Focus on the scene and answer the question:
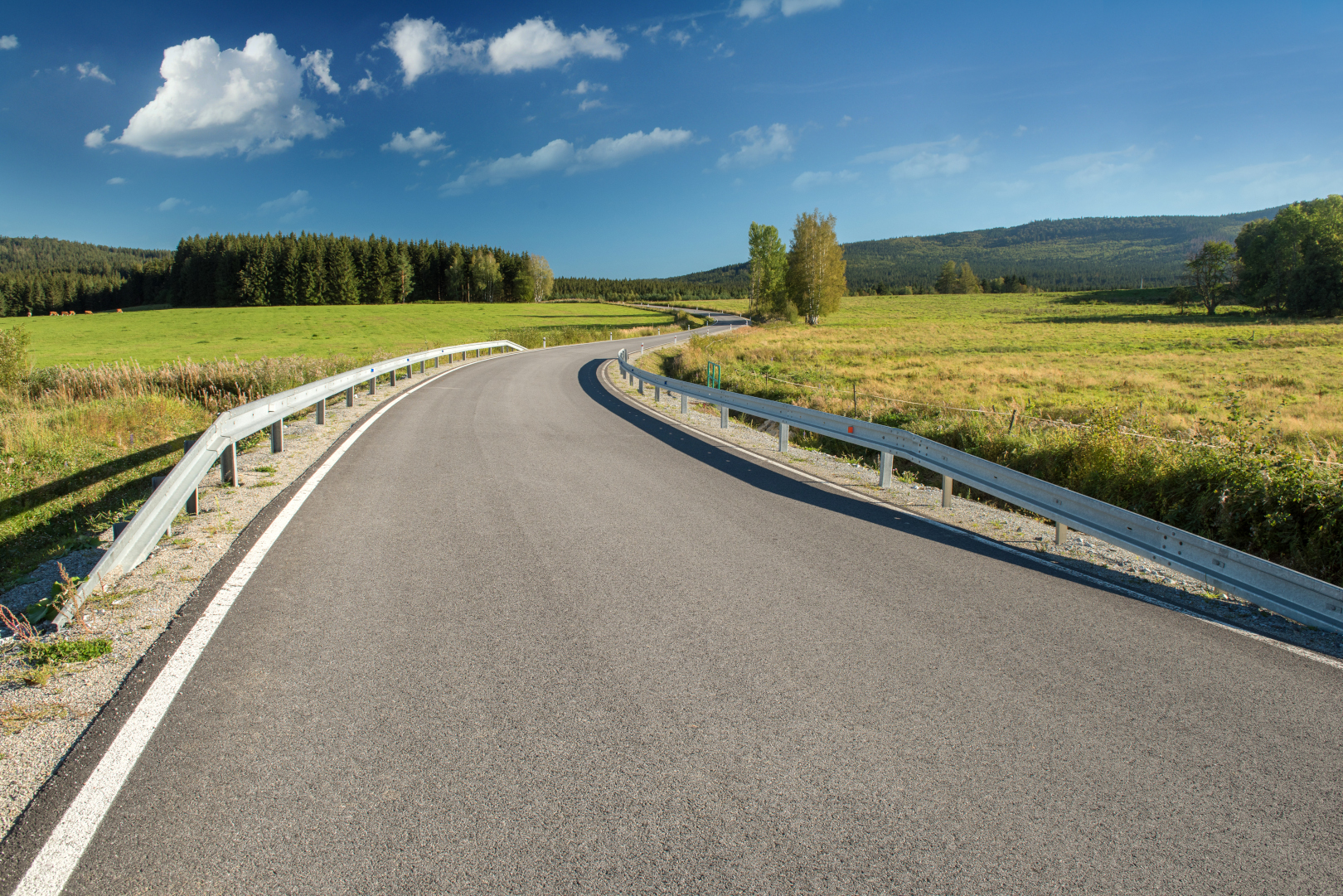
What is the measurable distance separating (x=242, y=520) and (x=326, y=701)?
3.88m

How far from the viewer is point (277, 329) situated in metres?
61.5

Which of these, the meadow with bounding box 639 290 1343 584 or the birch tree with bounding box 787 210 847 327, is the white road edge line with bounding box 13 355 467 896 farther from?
the birch tree with bounding box 787 210 847 327

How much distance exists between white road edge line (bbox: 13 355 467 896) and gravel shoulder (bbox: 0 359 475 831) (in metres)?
0.18

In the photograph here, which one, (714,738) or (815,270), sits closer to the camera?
(714,738)

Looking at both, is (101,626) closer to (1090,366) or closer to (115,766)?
(115,766)

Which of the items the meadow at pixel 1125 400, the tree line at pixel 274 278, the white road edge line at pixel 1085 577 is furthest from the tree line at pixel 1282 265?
the tree line at pixel 274 278

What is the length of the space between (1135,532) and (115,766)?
654 cm

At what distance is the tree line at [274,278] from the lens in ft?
308

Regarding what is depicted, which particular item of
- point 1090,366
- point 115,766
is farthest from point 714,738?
point 1090,366

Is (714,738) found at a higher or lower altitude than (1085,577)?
higher

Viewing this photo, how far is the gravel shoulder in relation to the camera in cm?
301

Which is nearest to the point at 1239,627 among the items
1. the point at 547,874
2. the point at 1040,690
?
the point at 1040,690

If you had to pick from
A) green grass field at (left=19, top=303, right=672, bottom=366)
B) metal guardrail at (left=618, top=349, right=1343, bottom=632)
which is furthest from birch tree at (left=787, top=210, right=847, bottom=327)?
metal guardrail at (left=618, top=349, right=1343, bottom=632)

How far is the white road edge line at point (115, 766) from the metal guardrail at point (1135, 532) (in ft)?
20.3
